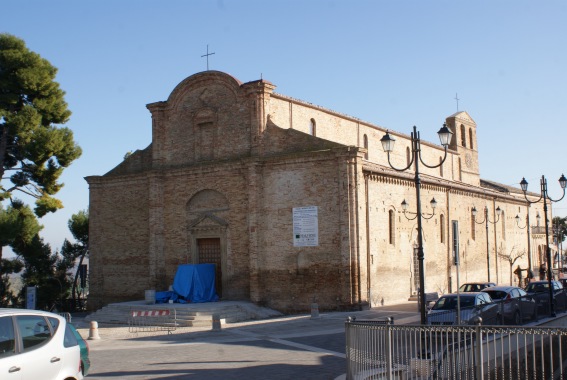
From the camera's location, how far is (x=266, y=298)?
2928 cm

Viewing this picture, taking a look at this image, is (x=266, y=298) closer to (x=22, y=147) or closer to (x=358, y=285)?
(x=358, y=285)

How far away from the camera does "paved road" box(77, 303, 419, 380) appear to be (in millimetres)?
14367

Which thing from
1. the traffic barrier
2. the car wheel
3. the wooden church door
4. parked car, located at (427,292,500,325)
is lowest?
the traffic barrier

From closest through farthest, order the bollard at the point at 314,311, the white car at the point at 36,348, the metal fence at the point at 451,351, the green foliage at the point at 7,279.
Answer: the white car at the point at 36,348
the metal fence at the point at 451,351
the bollard at the point at 314,311
the green foliage at the point at 7,279

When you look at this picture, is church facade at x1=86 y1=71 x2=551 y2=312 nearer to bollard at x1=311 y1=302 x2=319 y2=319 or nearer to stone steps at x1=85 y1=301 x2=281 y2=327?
stone steps at x1=85 y1=301 x2=281 y2=327

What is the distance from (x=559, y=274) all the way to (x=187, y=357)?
4150 cm

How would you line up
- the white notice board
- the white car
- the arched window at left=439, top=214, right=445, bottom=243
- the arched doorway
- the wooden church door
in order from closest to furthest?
the white car → the white notice board → the arched doorway → the wooden church door → the arched window at left=439, top=214, right=445, bottom=243

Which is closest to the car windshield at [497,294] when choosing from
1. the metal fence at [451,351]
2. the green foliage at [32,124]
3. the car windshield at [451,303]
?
the car windshield at [451,303]

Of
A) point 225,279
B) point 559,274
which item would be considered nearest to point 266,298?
point 225,279

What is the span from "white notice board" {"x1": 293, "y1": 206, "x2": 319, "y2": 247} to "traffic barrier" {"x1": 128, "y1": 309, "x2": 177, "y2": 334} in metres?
6.54

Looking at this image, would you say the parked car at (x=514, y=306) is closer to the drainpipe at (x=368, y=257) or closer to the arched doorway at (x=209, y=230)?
the drainpipe at (x=368, y=257)

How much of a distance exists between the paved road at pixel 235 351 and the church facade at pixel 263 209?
10.5 feet

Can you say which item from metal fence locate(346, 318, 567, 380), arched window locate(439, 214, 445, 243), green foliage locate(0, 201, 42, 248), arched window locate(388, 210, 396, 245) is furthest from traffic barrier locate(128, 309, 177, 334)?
arched window locate(439, 214, 445, 243)

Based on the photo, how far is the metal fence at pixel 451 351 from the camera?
28.4ft
